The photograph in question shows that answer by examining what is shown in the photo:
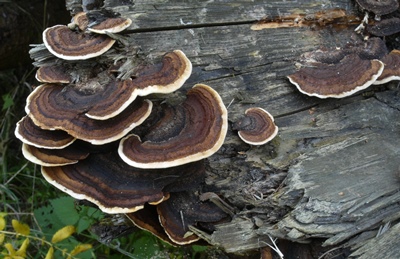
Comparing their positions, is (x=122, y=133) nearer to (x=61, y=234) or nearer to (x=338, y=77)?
(x=61, y=234)

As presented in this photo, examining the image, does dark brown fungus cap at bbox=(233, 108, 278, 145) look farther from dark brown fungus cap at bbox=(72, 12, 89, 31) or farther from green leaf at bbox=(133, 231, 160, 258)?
green leaf at bbox=(133, 231, 160, 258)

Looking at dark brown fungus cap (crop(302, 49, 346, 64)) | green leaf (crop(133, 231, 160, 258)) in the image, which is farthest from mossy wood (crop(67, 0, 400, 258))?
green leaf (crop(133, 231, 160, 258))

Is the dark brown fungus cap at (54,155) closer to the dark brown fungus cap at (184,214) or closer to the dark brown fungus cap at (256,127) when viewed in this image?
the dark brown fungus cap at (184,214)

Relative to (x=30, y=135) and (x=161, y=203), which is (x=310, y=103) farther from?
(x=30, y=135)

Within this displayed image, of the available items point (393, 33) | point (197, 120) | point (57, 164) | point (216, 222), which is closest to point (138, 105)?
point (197, 120)

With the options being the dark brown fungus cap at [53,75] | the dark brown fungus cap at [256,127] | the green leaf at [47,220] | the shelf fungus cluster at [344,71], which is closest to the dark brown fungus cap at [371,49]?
the shelf fungus cluster at [344,71]

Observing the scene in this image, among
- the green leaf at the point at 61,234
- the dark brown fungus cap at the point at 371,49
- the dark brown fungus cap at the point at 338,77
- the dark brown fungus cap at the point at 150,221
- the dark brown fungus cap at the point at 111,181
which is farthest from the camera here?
the dark brown fungus cap at the point at 371,49
